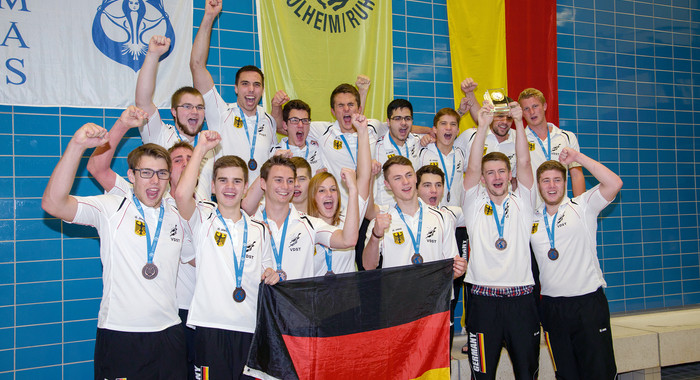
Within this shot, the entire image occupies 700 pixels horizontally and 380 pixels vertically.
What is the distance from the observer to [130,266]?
3574 mm

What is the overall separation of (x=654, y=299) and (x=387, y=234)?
5.82 meters

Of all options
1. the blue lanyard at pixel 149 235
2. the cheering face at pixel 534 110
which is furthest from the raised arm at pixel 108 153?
the cheering face at pixel 534 110

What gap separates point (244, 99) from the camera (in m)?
5.46

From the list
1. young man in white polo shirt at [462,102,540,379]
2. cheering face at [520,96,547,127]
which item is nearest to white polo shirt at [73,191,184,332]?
young man in white polo shirt at [462,102,540,379]

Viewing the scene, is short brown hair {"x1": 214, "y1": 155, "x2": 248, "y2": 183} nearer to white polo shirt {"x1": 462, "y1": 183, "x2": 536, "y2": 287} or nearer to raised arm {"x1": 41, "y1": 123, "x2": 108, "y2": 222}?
raised arm {"x1": 41, "y1": 123, "x2": 108, "y2": 222}

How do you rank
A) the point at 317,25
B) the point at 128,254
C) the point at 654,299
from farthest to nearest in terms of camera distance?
the point at 654,299
the point at 317,25
the point at 128,254

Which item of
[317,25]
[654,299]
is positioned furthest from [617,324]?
[317,25]

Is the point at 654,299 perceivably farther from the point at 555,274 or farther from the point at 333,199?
the point at 333,199

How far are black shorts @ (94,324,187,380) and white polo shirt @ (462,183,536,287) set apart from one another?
2.56 m

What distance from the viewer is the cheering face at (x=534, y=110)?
19.5 feet

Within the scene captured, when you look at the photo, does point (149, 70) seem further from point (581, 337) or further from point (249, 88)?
point (581, 337)

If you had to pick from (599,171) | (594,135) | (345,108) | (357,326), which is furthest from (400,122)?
(594,135)

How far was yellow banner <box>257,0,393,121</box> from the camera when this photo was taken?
6.18 m

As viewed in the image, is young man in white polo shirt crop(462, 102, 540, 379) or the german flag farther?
young man in white polo shirt crop(462, 102, 540, 379)
